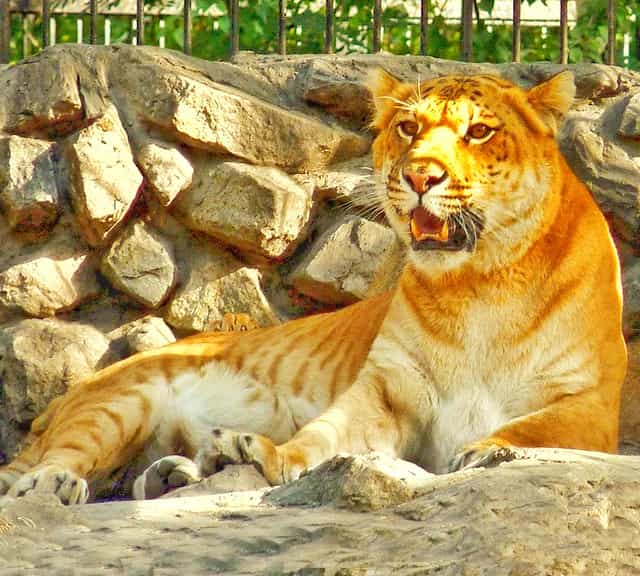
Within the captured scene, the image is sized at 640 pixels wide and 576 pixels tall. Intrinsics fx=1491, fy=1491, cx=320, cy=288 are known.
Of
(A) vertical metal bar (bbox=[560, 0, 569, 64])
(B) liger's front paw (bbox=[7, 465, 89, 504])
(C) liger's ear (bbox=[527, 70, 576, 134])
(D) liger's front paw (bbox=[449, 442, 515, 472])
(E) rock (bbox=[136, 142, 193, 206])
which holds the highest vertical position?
(A) vertical metal bar (bbox=[560, 0, 569, 64])

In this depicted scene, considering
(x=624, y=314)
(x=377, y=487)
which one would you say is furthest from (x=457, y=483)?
(x=624, y=314)

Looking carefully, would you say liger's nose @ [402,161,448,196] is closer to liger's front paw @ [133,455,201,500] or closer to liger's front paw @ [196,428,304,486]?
liger's front paw @ [196,428,304,486]

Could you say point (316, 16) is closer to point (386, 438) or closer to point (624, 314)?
point (624, 314)

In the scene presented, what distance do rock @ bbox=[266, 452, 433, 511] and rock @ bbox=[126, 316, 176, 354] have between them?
6.57 feet

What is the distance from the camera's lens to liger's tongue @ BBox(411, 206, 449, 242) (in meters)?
4.68

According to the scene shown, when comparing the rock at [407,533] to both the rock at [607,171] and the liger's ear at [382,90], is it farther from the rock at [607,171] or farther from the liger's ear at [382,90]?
the rock at [607,171]

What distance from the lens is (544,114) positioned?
4965mm

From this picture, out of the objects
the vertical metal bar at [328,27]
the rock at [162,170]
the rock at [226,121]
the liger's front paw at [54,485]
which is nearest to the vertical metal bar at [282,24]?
the vertical metal bar at [328,27]

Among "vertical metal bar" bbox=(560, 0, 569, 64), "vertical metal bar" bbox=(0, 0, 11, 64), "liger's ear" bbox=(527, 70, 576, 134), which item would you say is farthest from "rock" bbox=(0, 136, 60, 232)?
"vertical metal bar" bbox=(560, 0, 569, 64)

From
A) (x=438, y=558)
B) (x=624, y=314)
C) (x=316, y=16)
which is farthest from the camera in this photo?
(x=316, y=16)

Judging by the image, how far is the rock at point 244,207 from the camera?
18.6 feet

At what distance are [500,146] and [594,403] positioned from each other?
879mm

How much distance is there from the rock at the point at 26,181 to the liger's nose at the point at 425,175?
5.38ft

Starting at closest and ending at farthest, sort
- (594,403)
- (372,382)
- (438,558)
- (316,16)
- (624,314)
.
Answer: (438,558) → (594,403) → (372,382) → (624,314) → (316,16)
